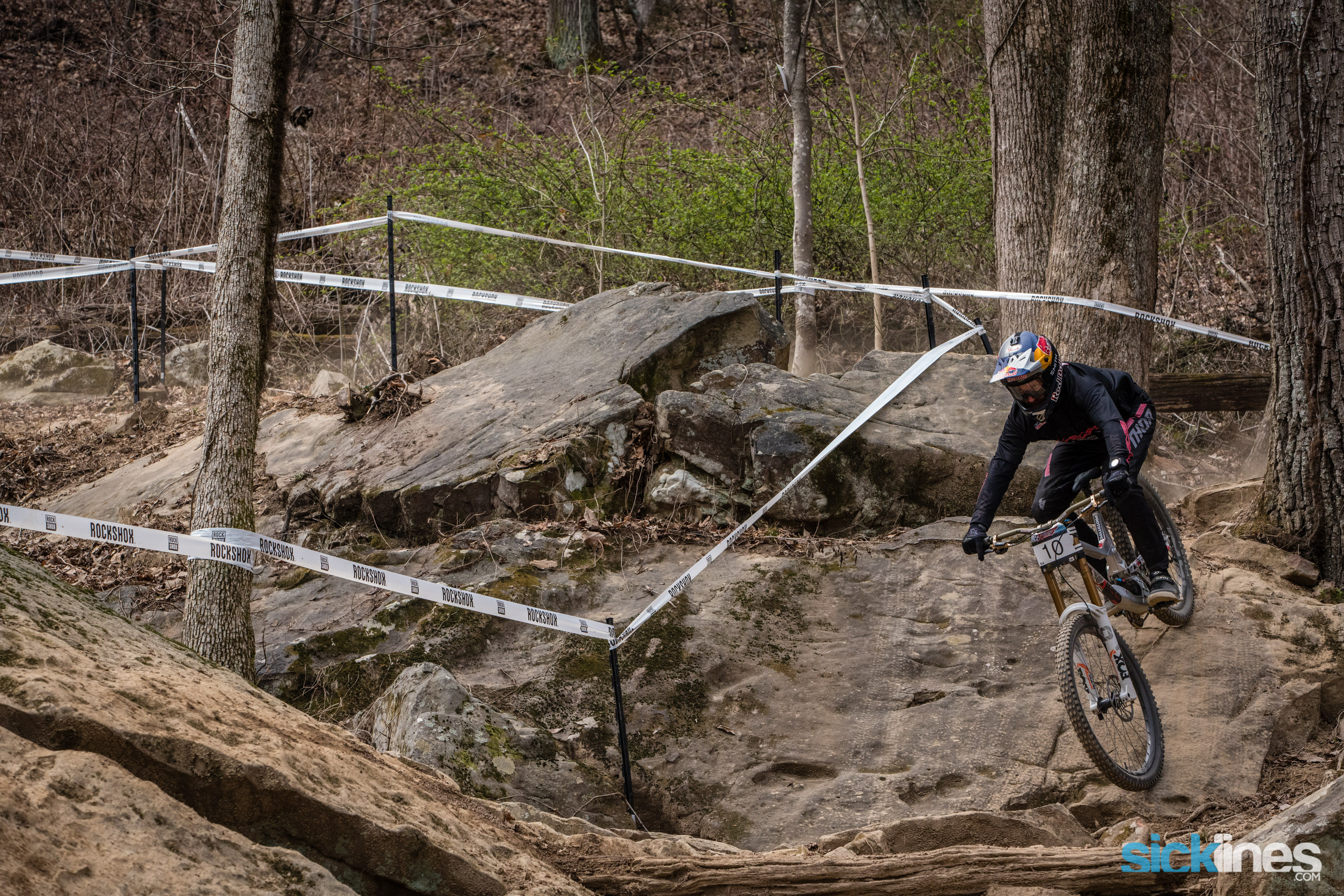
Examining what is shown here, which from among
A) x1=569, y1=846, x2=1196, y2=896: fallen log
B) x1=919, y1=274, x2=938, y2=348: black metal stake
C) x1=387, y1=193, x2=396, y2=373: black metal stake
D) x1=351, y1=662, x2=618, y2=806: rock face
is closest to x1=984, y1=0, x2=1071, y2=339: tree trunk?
x1=919, y1=274, x2=938, y2=348: black metal stake

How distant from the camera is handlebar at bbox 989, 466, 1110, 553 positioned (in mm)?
4676

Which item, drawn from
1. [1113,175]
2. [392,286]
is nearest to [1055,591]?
[1113,175]

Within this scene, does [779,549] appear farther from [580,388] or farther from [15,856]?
[15,856]

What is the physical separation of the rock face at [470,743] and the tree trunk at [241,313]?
1.07 metres

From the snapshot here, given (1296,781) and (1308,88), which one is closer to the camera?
(1296,781)

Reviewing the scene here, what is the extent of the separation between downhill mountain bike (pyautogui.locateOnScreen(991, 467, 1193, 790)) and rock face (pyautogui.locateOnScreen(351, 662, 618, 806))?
6.93 ft

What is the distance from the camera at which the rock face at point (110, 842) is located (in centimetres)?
192

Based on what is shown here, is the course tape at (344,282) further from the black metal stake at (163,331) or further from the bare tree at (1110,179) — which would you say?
the bare tree at (1110,179)

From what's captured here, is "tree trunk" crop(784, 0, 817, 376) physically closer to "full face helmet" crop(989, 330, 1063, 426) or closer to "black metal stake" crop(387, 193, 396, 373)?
"black metal stake" crop(387, 193, 396, 373)

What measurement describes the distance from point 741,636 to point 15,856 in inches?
154

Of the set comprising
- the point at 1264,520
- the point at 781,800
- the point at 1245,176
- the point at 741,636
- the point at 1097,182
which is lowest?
the point at 781,800

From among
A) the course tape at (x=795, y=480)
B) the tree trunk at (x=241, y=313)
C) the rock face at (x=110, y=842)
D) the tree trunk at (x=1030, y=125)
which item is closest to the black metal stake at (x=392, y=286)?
the tree trunk at (x=241, y=313)

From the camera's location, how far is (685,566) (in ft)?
19.8

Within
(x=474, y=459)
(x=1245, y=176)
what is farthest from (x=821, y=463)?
(x=1245, y=176)
